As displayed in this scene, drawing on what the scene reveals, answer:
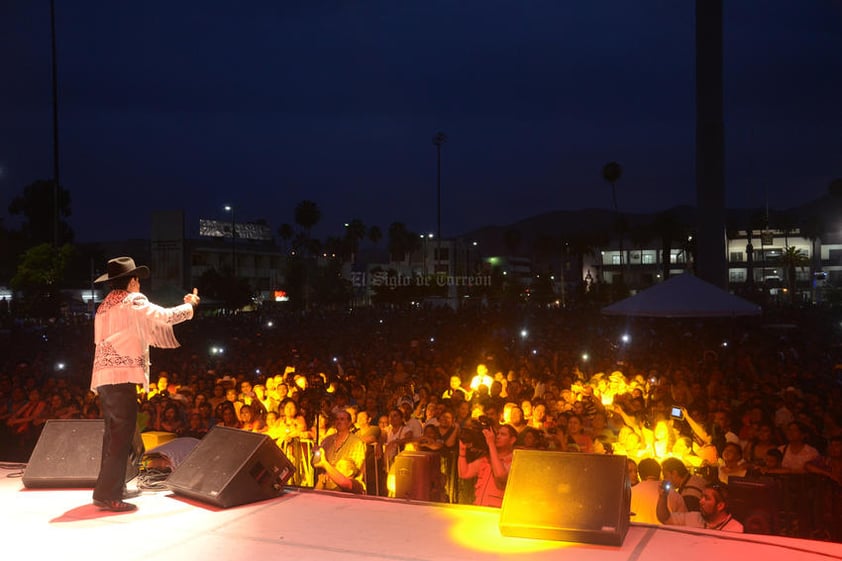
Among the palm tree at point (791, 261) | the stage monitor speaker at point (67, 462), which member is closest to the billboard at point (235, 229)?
the palm tree at point (791, 261)

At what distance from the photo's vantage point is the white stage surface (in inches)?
139

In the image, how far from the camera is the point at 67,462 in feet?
15.8

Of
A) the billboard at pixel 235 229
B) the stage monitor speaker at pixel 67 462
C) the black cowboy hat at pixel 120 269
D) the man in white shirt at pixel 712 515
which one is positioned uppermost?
the billboard at pixel 235 229

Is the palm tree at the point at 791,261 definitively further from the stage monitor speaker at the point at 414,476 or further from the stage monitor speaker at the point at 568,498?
the stage monitor speaker at the point at 568,498

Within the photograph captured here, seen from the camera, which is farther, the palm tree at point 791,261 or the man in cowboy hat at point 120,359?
the palm tree at point 791,261

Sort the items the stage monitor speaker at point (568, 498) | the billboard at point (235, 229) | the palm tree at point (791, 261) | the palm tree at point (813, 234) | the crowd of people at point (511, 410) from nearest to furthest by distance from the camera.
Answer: the stage monitor speaker at point (568, 498) → the crowd of people at point (511, 410) → the billboard at point (235, 229) → the palm tree at point (791, 261) → the palm tree at point (813, 234)

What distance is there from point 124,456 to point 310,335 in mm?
16595

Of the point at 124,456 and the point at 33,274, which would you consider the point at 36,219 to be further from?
the point at 124,456

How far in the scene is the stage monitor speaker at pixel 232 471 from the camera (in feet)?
14.3

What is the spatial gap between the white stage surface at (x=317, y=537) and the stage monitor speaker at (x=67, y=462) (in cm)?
25

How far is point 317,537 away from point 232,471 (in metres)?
0.86

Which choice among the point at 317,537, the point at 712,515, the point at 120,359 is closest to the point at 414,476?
the point at 317,537

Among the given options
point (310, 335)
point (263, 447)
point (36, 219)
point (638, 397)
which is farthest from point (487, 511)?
point (36, 219)

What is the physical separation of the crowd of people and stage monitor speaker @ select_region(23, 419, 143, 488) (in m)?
2.12
